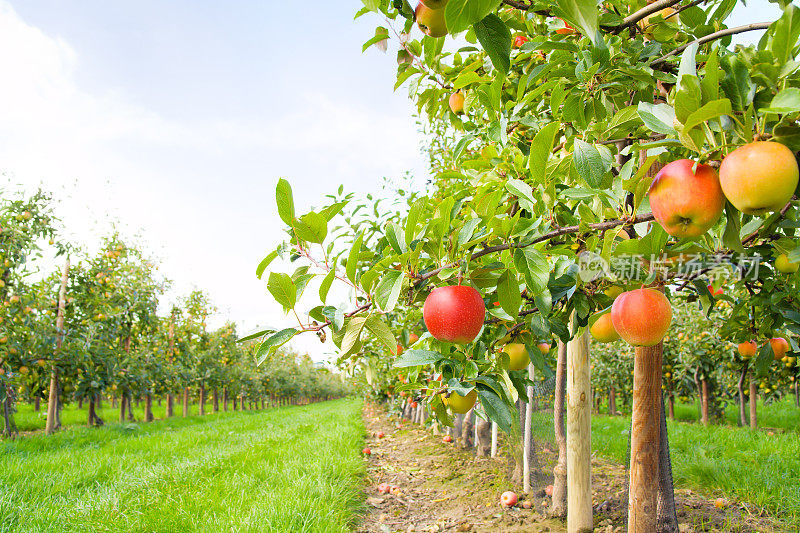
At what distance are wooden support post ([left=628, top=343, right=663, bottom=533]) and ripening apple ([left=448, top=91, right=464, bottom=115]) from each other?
52.4 inches

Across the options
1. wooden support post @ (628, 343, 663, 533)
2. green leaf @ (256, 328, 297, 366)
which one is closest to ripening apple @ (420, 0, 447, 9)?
green leaf @ (256, 328, 297, 366)

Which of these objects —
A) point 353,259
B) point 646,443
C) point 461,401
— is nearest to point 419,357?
point 461,401

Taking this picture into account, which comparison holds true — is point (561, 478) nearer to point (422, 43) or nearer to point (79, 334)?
point (422, 43)

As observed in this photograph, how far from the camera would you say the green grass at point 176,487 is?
2.65 m

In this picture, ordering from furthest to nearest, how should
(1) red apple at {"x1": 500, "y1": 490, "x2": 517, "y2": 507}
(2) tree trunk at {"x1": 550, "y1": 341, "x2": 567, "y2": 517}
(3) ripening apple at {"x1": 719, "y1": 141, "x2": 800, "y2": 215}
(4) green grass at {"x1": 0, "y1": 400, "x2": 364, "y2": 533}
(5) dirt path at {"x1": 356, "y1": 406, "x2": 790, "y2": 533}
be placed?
1. (1) red apple at {"x1": 500, "y1": 490, "x2": 517, "y2": 507}
2. (2) tree trunk at {"x1": 550, "y1": 341, "x2": 567, "y2": 517}
3. (5) dirt path at {"x1": 356, "y1": 406, "x2": 790, "y2": 533}
4. (4) green grass at {"x1": 0, "y1": 400, "x2": 364, "y2": 533}
5. (3) ripening apple at {"x1": 719, "y1": 141, "x2": 800, "y2": 215}

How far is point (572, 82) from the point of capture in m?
1.34

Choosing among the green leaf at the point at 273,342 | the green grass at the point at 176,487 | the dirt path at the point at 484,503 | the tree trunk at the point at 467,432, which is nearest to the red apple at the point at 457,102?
the green leaf at the point at 273,342

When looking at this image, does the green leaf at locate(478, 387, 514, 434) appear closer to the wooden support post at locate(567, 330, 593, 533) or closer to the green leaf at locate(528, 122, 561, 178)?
the green leaf at locate(528, 122, 561, 178)

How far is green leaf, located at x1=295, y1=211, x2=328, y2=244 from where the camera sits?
1.00 m

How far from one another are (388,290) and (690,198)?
1.99 feet

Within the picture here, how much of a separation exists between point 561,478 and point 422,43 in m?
2.91

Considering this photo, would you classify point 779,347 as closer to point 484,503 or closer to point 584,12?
point 584,12

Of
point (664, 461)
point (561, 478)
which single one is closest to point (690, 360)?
point (561, 478)

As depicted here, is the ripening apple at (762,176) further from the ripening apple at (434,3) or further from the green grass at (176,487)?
the green grass at (176,487)
